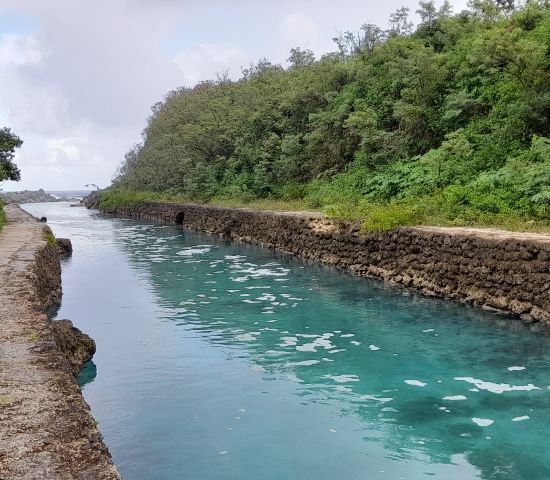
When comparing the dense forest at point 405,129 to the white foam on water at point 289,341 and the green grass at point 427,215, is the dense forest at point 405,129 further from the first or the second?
the white foam on water at point 289,341

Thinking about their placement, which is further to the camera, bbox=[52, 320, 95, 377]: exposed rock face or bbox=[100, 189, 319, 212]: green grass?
bbox=[100, 189, 319, 212]: green grass

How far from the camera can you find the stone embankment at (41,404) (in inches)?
171

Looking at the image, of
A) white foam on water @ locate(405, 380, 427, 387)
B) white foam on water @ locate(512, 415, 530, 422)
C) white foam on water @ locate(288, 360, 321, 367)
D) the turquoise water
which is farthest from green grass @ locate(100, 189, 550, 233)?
white foam on water @ locate(512, 415, 530, 422)

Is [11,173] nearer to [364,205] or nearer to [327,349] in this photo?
[364,205]

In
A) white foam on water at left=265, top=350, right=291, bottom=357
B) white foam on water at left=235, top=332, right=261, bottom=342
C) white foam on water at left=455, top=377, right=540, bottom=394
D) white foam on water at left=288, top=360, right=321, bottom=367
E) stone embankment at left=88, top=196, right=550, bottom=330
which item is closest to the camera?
white foam on water at left=455, top=377, right=540, bottom=394

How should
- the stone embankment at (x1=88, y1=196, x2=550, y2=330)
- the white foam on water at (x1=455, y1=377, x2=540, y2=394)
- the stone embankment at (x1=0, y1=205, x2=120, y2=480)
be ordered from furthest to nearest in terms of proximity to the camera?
the stone embankment at (x1=88, y1=196, x2=550, y2=330) → the white foam on water at (x1=455, y1=377, x2=540, y2=394) → the stone embankment at (x1=0, y1=205, x2=120, y2=480)

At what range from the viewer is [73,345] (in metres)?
9.76

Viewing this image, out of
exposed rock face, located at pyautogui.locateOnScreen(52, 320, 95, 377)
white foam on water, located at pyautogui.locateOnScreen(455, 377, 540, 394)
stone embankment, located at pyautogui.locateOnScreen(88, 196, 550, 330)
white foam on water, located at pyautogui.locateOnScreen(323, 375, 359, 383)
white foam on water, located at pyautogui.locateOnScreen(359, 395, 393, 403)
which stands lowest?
white foam on water, located at pyautogui.locateOnScreen(359, 395, 393, 403)

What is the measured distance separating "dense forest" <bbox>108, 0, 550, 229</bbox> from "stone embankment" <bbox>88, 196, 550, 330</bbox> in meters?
0.83

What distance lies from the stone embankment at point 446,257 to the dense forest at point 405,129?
83 cm

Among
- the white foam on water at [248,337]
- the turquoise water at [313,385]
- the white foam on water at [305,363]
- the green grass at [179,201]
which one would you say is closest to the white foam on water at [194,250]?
the green grass at [179,201]

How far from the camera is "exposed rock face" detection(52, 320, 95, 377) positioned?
9.24 meters

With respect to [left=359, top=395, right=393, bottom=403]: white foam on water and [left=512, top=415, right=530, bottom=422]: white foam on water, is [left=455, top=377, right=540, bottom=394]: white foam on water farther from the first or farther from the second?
[left=359, top=395, right=393, bottom=403]: white foam on water

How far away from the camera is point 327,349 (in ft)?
34.7
